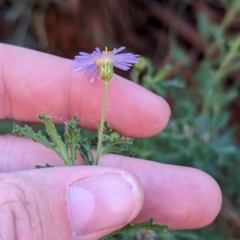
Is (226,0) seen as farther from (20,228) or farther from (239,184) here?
(20,228)

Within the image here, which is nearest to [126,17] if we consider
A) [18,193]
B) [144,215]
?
[144,215]

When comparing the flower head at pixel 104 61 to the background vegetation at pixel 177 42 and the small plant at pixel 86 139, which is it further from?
the background vegetation at pixel 177 42

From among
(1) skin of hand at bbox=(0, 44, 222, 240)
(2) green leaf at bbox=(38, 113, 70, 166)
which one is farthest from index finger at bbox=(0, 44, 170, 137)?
(2) green leaf at bbox=(38, 113, 70, 166)

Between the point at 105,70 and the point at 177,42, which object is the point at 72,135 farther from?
the point at 177,42

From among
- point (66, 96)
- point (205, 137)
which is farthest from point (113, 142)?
point (205, 137)

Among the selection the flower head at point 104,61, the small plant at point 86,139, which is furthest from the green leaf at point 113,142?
the flower head at point 104,61
